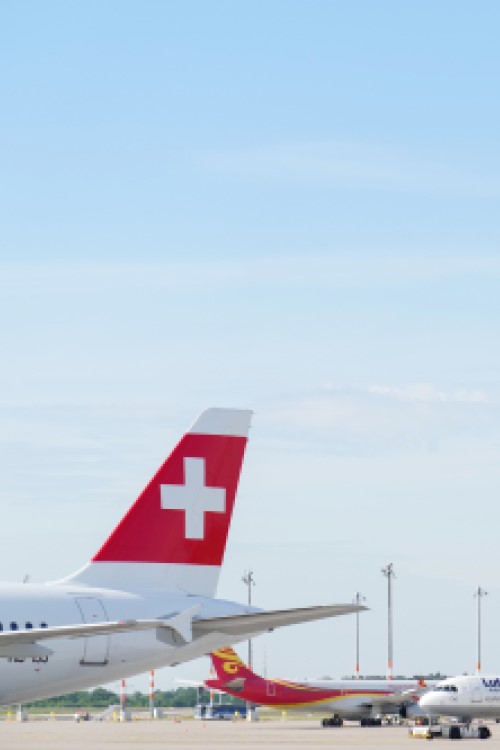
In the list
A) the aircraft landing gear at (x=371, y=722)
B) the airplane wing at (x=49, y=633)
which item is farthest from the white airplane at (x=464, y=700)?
the airplane wing at (x=49, y=633)

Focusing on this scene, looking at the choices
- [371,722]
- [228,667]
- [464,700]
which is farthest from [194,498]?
[371,722]

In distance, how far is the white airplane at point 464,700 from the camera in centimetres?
8412

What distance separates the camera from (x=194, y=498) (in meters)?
40.5

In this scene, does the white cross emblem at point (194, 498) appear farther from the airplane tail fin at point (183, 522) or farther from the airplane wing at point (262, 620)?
the airplane wing at point (262, 620)

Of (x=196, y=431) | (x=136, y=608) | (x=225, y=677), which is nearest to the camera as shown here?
(x=136, y=608)

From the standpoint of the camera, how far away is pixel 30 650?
118 feet

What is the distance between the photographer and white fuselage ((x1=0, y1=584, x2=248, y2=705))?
3662 centimetres

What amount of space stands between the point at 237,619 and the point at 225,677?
74.5m

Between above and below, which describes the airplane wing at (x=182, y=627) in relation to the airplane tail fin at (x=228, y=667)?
above

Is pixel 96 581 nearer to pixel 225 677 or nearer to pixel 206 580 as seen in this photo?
pixel 206 580

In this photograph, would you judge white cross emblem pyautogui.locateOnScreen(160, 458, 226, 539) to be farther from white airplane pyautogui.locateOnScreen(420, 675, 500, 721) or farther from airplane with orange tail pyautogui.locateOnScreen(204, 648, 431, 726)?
airplane with orange tail pyautogui.locateOnScreen(204, 648, 431, 726)

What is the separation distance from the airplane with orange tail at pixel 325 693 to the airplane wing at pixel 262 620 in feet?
240

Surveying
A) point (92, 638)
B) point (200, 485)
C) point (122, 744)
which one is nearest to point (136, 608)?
point (92, 638)

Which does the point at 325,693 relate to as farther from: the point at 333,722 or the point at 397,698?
the point at 397,698
